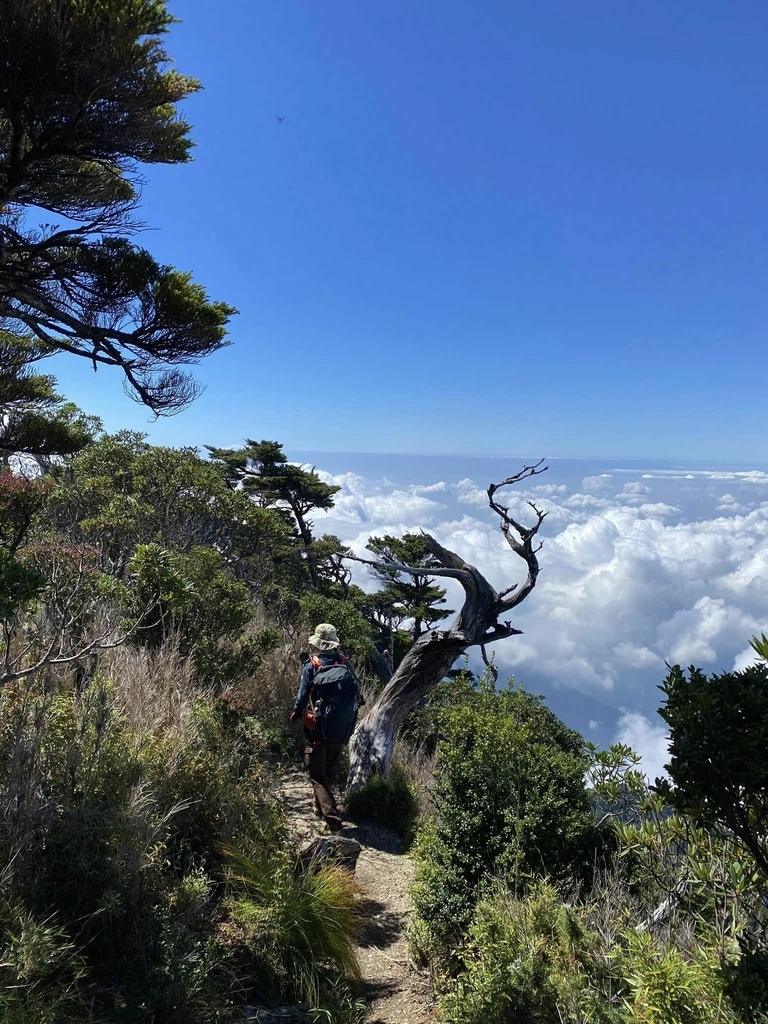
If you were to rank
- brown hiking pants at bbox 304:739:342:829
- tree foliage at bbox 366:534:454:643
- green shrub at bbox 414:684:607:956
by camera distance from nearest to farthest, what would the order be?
green shrub at bbox 414:684:607:956 → brown hiking pants at bbox 304:739:342:829 → tree foliage at bbox 366:534:454:643

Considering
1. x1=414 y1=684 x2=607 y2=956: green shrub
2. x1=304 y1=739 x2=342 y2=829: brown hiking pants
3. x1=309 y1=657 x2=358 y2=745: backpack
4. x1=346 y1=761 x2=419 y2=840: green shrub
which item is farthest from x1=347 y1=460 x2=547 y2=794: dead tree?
x1=414 y1=684 x2=607 y2=956: green shrub

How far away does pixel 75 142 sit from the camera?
525cm

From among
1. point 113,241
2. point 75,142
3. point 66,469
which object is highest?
point 75,142

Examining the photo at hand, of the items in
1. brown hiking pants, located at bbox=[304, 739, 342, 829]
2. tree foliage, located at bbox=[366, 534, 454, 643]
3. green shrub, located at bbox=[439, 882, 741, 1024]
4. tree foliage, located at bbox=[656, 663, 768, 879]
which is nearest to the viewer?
tree foliage, located at bbox=[656, 663, 768, 879]

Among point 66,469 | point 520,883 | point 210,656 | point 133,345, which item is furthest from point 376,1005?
point 66,469

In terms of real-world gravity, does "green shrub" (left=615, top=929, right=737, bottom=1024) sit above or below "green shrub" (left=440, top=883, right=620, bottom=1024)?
above

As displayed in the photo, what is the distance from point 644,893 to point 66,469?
46.5 ft

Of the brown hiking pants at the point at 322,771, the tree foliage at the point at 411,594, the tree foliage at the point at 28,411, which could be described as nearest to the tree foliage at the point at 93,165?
the tree foliage at the point at 28,411

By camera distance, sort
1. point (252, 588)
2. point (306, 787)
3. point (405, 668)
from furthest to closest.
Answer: point (252, 588), point (405, 668), point (306, 787)

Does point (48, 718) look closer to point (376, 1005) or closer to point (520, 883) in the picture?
point (376, 1005)

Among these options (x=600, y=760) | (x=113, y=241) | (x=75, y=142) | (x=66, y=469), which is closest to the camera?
(x=600, y=760)

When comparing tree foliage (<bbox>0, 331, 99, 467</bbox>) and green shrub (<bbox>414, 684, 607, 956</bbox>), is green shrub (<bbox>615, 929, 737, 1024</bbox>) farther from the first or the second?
tree foliage (<bbox>0, 331, 99, 467</bbox>)

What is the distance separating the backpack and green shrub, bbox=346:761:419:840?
1.69m

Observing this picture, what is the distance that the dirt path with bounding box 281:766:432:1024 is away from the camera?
375cm
